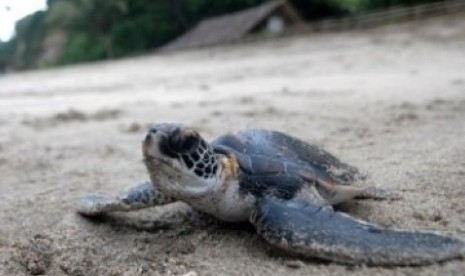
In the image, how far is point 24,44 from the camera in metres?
44.1

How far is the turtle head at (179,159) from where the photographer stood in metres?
1.73

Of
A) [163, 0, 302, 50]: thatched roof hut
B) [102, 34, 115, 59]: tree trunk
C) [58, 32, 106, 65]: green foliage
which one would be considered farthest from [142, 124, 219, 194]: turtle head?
[58, 32, 106, 65]: green foliage

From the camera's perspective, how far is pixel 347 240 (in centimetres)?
170

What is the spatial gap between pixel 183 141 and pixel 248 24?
21.9 meters

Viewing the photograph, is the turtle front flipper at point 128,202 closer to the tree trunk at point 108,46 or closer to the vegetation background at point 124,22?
the vegetation background at point 124,22

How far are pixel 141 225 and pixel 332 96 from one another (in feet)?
13.8

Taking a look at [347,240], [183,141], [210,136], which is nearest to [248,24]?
[210,136]

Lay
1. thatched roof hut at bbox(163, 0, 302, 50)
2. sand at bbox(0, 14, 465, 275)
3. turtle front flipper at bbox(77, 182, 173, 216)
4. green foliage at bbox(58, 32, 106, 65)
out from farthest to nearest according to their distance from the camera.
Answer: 1. green foliage at bbox(58, 32, 106, 65)
2. thatched roof hut at bbox(163, 0, 302, 50)
3. turtle front flipper at bbox(77, 182, 173, 216)
4. sand at bbox(0, 14, 465, 275)

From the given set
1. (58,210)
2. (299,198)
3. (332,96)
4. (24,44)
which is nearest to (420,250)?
(299,198)

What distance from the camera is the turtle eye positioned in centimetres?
175

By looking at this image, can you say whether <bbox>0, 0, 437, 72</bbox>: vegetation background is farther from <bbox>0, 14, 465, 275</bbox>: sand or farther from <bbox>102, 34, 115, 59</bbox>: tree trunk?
<bbox>0, 14, 465, 275</bbox>: sand

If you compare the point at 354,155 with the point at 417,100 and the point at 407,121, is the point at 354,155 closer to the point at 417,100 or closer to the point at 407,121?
the point at 407,121

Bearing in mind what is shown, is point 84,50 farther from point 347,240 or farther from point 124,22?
point 347,240

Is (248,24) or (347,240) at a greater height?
Answer: (347,240)
